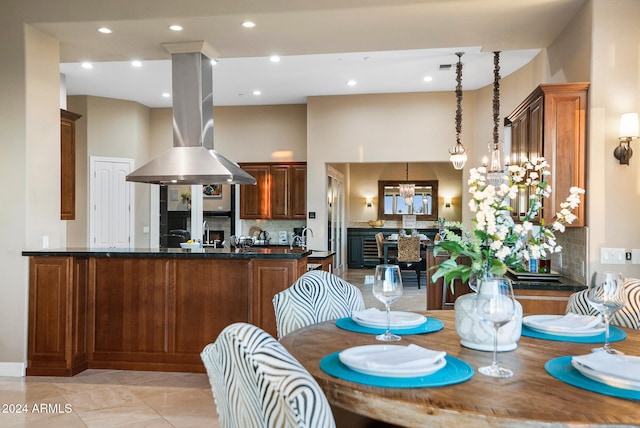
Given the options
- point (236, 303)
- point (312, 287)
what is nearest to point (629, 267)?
point (312, 287)

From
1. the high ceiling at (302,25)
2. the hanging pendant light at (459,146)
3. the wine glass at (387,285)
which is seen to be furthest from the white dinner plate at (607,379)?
the hanging pendant light at (459,146)

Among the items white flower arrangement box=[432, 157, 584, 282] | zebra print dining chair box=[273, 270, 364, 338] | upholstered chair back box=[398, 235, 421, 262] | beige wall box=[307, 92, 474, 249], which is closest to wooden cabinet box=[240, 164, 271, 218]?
beige wall box=[307, 92, 474, 249]

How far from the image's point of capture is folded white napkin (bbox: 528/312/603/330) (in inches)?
75.9

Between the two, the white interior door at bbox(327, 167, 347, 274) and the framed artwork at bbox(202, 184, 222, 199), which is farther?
the framed artwork at bbox(202, 184, 222, 199)

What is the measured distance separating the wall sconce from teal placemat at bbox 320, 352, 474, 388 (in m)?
2.59

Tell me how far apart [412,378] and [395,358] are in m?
0.11

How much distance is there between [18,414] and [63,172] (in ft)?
7.95

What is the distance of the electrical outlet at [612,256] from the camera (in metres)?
3.49

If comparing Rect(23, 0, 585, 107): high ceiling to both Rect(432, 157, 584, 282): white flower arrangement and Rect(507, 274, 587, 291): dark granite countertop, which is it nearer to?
Rect(507, 274, 587, 291): dark granite countertop

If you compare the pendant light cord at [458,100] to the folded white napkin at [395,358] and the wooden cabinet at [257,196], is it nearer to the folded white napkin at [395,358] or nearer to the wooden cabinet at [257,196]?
the wooden cabinet at [257,196]

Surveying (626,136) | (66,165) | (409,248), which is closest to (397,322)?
(626,136)

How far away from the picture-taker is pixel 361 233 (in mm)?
12594

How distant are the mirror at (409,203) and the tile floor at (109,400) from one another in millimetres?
9639

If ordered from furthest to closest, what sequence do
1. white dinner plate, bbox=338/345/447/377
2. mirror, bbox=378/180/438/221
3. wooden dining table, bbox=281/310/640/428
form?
mirror, bbox=378/180/438/221 → white dinner plate, bbox=338/345/447/377 → wooden dining table, bbox=281/310/640/428
